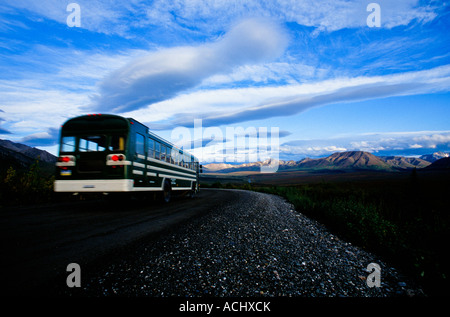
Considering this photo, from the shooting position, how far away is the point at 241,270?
10.7 ft

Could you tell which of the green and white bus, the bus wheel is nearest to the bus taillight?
the green and white bus

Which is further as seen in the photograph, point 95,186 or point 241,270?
point 95,186

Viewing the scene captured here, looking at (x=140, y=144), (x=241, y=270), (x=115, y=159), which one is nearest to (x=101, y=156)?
(x=115, y=159)

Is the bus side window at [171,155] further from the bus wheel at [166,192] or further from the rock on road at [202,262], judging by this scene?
the rock on road at [202,262]

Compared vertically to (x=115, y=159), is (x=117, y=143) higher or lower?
higher

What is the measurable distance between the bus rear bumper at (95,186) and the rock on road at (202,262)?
2423 mm

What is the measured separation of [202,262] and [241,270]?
660mm

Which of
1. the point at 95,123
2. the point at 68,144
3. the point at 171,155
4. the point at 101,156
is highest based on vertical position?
the point at 95,123

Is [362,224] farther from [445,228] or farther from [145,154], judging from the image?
[145,154]

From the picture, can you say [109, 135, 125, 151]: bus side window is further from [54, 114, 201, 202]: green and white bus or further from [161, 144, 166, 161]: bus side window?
[161, 144, 166, 161]: bus side window

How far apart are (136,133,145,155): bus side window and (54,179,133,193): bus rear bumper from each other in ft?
5.25

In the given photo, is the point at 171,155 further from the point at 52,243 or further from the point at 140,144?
the point at 52,243

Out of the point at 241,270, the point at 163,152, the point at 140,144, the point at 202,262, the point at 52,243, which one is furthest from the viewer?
the point at 163,152

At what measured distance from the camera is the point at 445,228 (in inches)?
199
